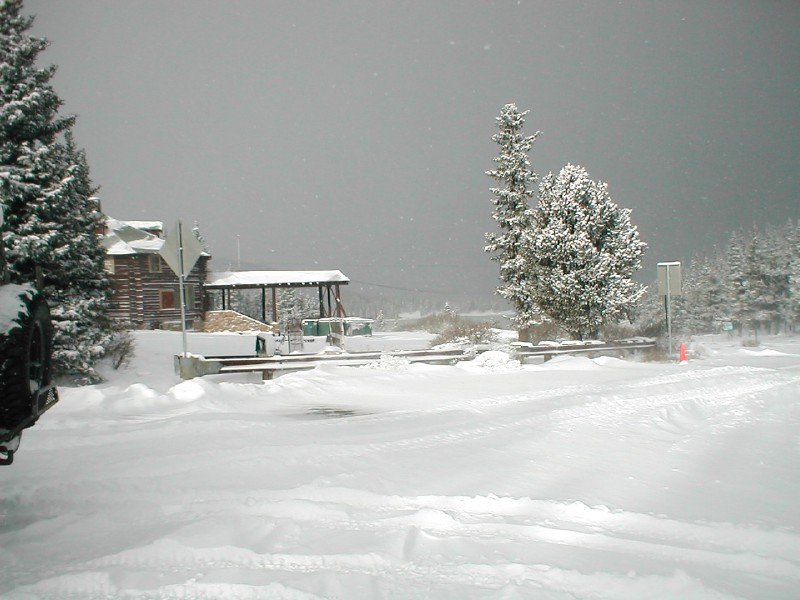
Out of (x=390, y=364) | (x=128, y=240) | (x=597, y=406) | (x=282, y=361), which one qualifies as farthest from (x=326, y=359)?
(x=128, y=240)

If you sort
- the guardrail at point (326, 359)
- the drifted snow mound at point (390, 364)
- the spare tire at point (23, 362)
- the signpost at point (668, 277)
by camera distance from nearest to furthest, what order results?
the spare tire at point (23, 362) → the guardrail at point (326, 359) → the drifted snow mound at point (390, 364) → the signpost at point (668, 277)

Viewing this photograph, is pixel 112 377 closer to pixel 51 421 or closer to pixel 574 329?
pixel 51 421

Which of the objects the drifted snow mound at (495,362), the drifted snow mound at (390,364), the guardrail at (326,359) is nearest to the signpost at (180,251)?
the guardrail at (326,359)

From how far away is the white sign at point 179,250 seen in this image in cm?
1230

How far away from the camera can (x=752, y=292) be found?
67875mm

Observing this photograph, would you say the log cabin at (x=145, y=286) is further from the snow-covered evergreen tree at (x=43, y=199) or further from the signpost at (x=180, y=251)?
the signpost at (x=180, y=251)

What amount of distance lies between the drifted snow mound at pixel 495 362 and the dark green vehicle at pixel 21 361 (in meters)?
12.6

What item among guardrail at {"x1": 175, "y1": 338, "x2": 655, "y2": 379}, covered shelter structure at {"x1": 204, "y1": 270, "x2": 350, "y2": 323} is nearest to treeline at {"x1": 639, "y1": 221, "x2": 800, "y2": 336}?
covered shelter structure at {"x1": 204, "y1": 270, "x2": 350, "y2": 323}

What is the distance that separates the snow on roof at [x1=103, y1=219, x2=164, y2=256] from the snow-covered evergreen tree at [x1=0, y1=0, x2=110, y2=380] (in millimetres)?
22416

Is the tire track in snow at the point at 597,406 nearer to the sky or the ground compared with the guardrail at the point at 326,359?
nearer to the ground

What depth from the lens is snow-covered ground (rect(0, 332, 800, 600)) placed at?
363 centimetres

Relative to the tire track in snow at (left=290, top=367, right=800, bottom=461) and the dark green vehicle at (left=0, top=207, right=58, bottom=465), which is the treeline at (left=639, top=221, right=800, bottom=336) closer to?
the tire track in snow at (left=290, top=367, right=800, bottom=461)

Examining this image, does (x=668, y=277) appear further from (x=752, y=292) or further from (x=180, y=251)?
(x=752, y=292)

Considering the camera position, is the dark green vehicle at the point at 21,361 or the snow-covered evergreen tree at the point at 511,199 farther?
the snow-covered evergreen tree at the point at 511,199
